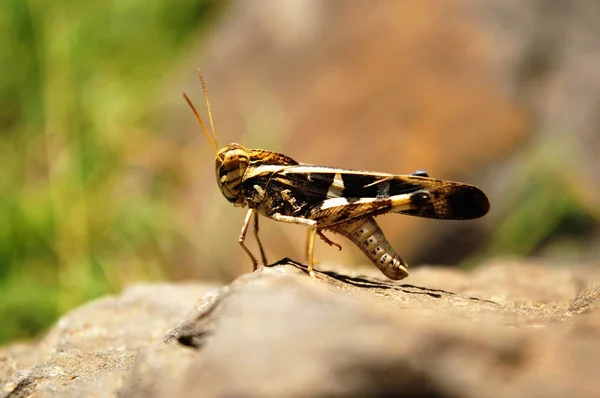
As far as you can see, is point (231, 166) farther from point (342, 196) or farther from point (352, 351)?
point (352, 351)

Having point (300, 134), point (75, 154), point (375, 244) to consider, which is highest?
point (300, 134)

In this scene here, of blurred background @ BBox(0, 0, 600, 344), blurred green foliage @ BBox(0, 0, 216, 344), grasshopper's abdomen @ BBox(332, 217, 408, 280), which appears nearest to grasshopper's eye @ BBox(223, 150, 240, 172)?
grasshopper's abdomen @ BBox(332, 217, 408, 280)

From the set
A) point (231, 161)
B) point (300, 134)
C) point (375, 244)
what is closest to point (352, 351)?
point (375, 244)

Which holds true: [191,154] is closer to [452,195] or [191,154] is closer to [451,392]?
[452,195]

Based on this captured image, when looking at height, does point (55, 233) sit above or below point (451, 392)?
below

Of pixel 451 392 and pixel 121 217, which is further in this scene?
pixel 121 217

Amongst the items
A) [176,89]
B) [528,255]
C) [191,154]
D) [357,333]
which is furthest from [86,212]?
[357,333]

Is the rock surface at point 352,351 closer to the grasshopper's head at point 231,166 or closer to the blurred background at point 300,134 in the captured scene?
the grasshopper's head at point 231,166
